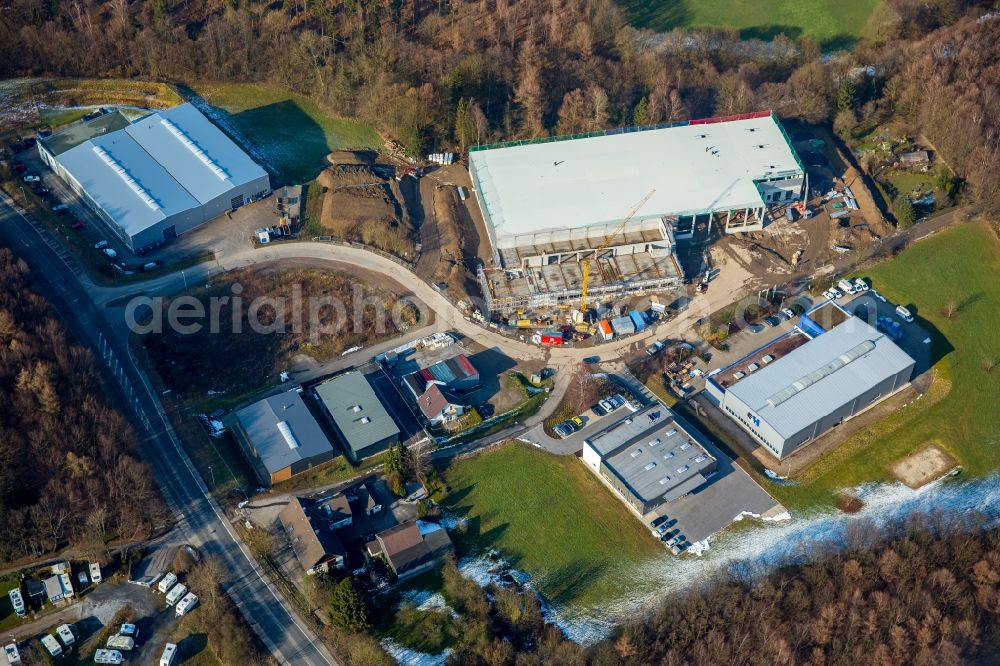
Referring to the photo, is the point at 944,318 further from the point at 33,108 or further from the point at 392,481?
the point at 33,108

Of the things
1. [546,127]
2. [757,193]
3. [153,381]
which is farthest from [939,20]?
[153,381]

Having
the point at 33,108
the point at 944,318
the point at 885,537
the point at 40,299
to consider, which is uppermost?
the point at 33,108

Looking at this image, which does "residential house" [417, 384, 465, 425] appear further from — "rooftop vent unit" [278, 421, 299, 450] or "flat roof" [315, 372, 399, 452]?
"rooftop vent unit" [278, 421, 299, 450]

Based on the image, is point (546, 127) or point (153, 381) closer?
point (153, 381)

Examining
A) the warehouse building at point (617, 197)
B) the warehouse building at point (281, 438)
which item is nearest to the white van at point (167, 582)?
the warehouse building at point (281, 438)

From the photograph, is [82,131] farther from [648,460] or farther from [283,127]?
[648,460]

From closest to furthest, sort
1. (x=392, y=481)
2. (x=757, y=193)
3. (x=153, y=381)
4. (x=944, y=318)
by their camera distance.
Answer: (x=392, y=481), (x=153, y=381), (x=944, y=318), (x=757, y=193)

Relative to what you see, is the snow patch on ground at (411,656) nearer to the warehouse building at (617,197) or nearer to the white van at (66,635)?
the white van at (66,635)

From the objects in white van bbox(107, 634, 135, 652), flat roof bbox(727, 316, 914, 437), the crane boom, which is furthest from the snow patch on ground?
the crane boom
